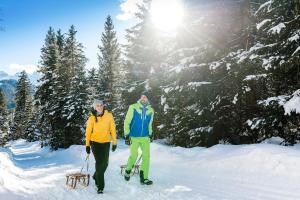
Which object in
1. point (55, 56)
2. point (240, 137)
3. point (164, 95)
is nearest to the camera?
point (240, 137)

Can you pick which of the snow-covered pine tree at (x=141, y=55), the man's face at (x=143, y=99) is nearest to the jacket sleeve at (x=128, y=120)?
the man's face at (x=143, y=99)

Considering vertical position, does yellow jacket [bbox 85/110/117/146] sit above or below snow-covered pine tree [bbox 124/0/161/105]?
below

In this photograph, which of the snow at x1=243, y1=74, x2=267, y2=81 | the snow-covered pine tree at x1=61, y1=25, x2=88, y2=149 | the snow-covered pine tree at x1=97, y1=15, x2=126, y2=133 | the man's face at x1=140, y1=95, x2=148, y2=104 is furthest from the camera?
the snow-covered pine tree at x1=97, y1=15, x2=126, y2=133

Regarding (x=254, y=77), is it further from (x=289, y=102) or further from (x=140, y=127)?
(x=140, y=127)

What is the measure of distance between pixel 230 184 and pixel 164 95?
354 inches

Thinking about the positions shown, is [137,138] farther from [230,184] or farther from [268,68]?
[268,68]

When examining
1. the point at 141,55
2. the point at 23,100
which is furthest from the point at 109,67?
the point at 23,100

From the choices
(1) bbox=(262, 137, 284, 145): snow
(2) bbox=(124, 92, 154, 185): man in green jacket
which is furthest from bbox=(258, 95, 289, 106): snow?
(2) bbox=(124, 92, 154, 185): man in green jacket

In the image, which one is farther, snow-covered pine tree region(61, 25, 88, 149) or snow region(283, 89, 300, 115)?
snow-covered pine tree region(61, 25, 88, 149)

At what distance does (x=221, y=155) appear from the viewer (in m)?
13.0

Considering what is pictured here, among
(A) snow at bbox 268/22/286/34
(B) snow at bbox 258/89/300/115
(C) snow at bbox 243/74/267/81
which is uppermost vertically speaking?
(A) snow at bbox 268/22/286/34

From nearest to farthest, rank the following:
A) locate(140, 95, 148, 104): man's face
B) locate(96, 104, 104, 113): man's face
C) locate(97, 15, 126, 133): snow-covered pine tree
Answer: locate(96, 104, 104, 113): man's face < locate(140, 95, 148, 104): man's face < locate(97, 15, 126, 133): snow-covered pine tree

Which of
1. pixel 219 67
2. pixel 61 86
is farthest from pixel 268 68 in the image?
pixel 61 86

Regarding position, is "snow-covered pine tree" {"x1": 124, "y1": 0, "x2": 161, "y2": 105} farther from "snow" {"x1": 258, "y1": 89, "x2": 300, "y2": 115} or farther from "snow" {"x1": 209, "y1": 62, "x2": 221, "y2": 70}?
"snow" {"x1": 258, "y1": 89, "x2": 300, "y2": 115}
